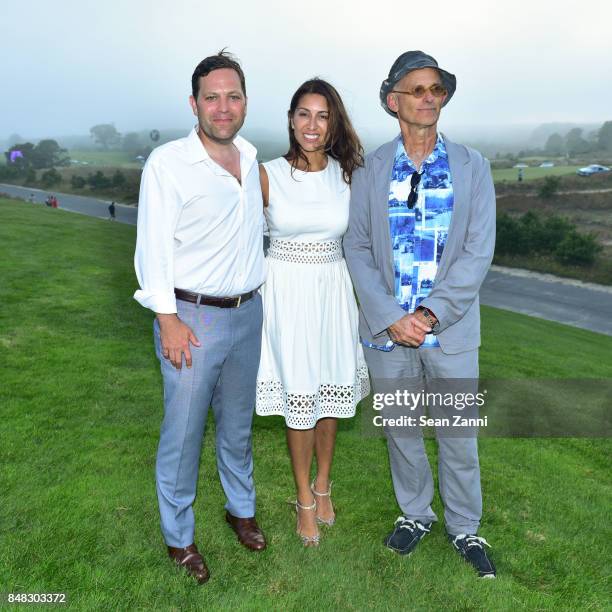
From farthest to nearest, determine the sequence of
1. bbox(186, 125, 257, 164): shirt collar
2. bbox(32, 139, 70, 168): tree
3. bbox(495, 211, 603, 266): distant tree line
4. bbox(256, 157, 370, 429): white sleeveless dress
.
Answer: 1. bbox(32, 139, 70, 168): tree
2. bbox(495, 211, 603, 266): distant tree line
3. bbox(256, 157, 370, 429): white sleeveless dress
4. bbox(186, 125, 257, 164): shirt collar

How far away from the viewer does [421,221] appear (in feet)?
11.9

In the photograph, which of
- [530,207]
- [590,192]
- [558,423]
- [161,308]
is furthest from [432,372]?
[590,192]

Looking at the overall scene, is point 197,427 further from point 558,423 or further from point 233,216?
point 558,423

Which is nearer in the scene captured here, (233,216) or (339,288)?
(233,216)

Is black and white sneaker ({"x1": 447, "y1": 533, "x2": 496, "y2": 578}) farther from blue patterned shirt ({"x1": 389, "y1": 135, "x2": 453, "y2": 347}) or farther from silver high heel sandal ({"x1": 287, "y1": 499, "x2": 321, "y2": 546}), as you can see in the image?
blue patterned shirt ({"x1": 389, "y1": 135, "x2": 453, "y2": 347})

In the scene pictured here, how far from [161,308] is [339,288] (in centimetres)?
116

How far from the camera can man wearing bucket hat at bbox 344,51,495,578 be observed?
357 centimetres

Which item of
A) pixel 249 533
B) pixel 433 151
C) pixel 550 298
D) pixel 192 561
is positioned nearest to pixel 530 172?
pixel 550 298

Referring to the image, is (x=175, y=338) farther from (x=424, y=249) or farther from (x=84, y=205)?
(x=84, y=205)

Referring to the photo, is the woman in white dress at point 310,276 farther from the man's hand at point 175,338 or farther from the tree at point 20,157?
the tree at point 20,157

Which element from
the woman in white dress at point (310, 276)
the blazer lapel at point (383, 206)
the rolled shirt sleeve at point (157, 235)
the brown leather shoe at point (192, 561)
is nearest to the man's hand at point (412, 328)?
the blazer lapel at point (383, 206)

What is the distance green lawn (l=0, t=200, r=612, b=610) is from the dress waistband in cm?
181

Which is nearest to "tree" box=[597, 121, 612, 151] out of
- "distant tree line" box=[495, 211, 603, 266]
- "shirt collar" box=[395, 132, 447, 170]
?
"distant tree line" box=[495, 211, 603, 266]

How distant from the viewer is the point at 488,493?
480 centimetres
